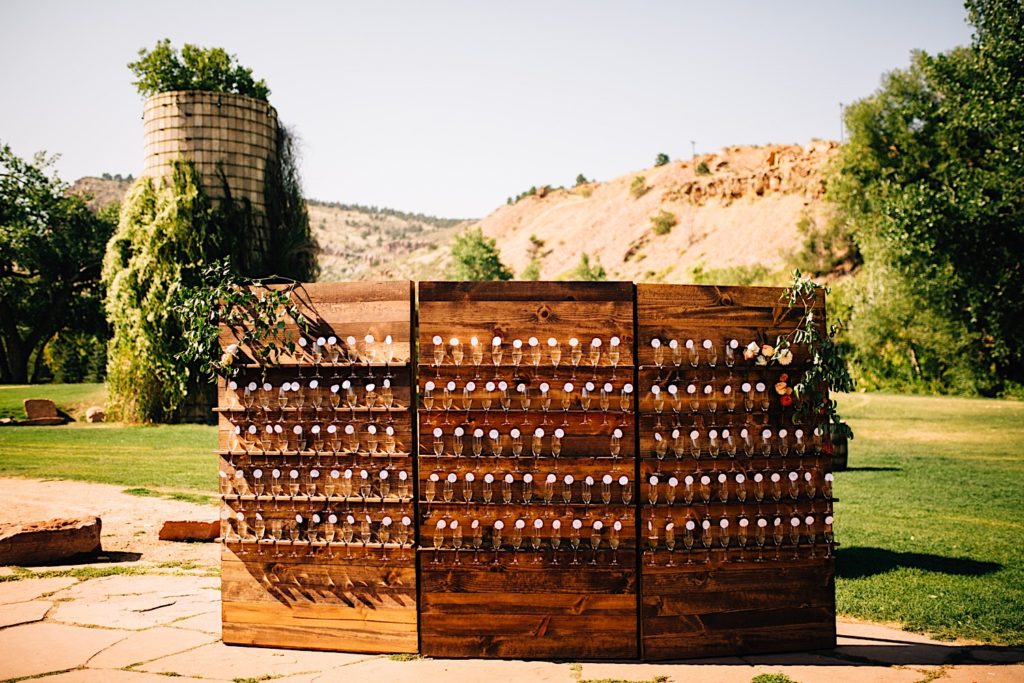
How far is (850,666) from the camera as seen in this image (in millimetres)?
5109

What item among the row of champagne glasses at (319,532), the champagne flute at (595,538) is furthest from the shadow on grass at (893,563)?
the row of champagne glasses at (319,532)

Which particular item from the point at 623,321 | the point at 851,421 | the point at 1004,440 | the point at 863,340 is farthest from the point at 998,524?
the point at 863,340

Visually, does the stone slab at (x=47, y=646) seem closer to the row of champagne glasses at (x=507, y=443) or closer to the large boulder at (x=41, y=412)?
the row of champagne glasses at (x=507, y=443)

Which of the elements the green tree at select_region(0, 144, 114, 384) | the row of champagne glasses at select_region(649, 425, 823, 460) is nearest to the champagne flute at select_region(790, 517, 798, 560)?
the row of champagne glasses at select_region(649, 425, 823, 460)

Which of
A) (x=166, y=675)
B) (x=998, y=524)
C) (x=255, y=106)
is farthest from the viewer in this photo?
(x=255, y=106)

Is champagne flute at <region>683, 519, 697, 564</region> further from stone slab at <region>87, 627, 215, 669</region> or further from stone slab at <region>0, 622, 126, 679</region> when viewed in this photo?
stone slab at <region>0, 622, 126, 679</region>

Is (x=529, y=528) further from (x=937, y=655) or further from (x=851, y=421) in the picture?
(x=851, y=421)

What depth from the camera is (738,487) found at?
218 inches

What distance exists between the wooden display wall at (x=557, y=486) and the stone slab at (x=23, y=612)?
1.68 metres

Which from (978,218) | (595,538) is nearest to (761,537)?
(595,538)

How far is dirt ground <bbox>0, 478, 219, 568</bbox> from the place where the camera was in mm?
8539

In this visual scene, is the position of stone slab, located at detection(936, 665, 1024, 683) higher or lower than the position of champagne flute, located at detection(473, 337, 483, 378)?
lower

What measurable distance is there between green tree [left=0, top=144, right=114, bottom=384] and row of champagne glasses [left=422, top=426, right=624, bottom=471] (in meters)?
13.2

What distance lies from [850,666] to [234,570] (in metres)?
4.30
